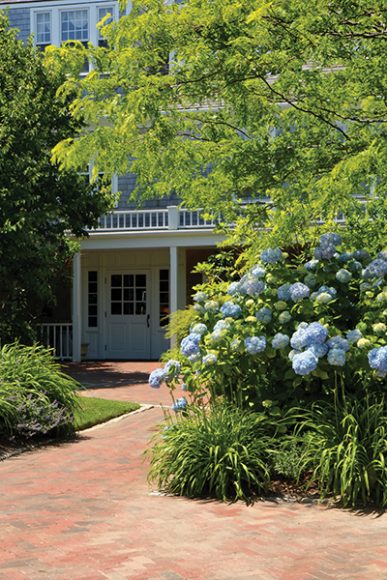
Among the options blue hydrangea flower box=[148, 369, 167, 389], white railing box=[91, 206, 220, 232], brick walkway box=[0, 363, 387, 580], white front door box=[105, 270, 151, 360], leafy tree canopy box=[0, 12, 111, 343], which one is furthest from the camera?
white front door box=[105, 270, 151, 360]

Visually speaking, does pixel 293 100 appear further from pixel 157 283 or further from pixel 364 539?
pixel 157 283

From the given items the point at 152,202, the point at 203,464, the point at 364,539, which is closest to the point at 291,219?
the point at 203,464

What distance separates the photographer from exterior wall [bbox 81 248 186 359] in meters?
22.6

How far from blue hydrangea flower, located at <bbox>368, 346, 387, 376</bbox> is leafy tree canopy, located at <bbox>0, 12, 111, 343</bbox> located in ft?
31.1

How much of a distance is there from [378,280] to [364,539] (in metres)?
2.70

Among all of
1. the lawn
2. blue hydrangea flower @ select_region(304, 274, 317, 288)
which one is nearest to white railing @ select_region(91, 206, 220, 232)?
the lawn

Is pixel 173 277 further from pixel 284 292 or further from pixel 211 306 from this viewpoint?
pixel 284 292

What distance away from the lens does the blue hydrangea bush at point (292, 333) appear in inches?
262

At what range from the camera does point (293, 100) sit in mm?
7734

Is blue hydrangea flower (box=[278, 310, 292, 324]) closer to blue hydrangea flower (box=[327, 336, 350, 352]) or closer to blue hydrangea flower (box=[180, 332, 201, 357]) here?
blue hydrangea flower (box=[327, 336, 350, 352])

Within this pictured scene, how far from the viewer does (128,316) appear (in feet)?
74.9

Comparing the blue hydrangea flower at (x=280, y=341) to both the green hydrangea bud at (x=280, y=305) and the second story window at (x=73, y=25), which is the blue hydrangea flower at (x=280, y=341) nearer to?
the green hydrangea bud at (x=280, y=305)

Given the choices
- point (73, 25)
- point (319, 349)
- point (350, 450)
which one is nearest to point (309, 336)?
point (319, 349)

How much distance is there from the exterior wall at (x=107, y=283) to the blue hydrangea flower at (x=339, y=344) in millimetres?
15906
